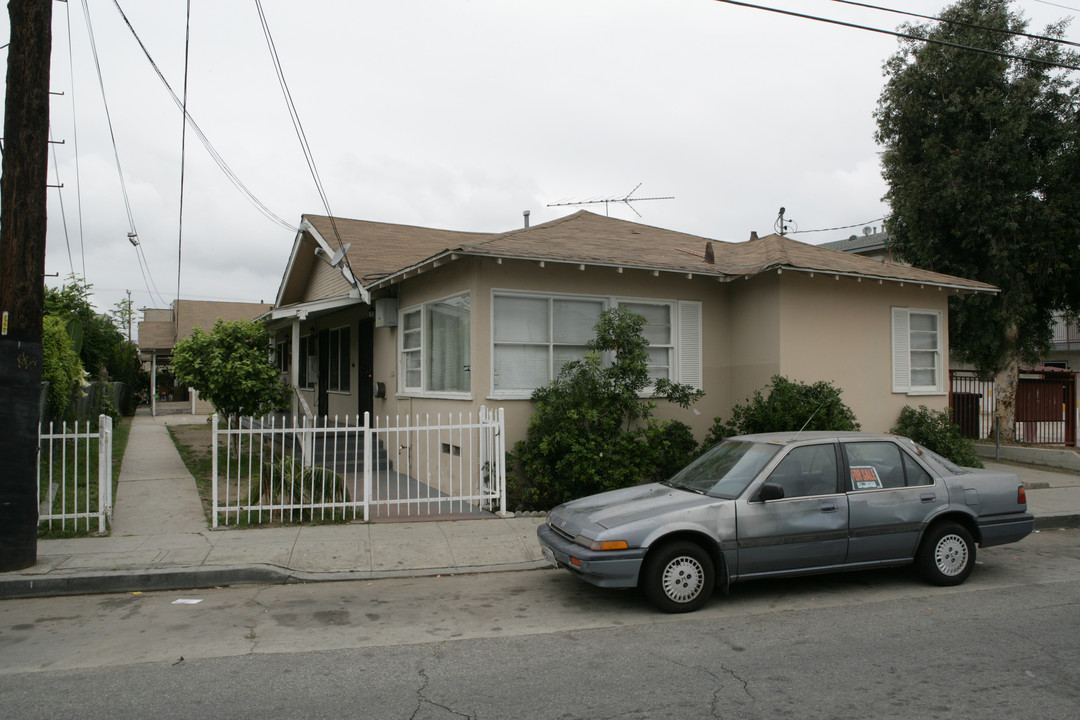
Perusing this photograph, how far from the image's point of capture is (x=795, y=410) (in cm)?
1048

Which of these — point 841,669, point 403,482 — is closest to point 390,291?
point 403,482

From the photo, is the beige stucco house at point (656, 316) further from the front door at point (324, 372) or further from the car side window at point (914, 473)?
the car side window at point (914, 473)

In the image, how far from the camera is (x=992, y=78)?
16.4 m

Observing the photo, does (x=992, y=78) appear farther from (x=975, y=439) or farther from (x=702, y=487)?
(x=702, y=487)

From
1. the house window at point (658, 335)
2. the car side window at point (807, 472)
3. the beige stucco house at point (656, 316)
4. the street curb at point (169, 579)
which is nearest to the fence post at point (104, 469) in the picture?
the street curb at point (169, 579)

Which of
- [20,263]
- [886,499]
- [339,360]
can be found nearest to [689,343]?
[886,499]

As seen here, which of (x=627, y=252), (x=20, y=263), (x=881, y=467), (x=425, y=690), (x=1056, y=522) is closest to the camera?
(x=425, y=690)

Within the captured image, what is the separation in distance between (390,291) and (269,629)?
327 inches

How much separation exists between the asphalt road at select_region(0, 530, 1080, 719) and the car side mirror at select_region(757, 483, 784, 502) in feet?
3.03

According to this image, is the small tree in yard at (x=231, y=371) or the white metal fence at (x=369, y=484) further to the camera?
the small tree in yard at (x=231, y=371)

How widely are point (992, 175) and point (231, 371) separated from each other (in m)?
15.9

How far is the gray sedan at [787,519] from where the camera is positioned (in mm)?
6016

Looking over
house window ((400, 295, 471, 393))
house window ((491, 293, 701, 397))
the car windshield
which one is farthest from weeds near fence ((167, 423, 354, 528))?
the car windshield

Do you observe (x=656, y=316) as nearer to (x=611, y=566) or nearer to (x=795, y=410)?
(x=795, y=410)
